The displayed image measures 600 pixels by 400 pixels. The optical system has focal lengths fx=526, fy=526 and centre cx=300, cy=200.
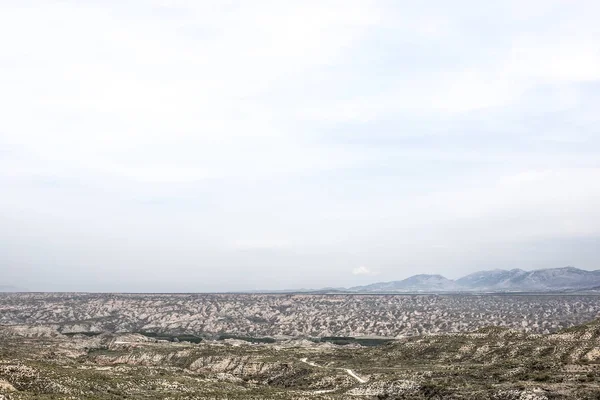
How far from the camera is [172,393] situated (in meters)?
60.4

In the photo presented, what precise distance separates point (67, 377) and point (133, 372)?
17.6 metres

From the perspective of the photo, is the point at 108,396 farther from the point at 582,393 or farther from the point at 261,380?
the point at 582,393

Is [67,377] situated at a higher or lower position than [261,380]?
higher

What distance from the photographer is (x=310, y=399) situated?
6006cm

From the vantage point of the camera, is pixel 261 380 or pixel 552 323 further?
pixel 552 323

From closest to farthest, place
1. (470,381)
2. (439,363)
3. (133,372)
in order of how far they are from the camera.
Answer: (470,381) < (133,372) < (439,363)

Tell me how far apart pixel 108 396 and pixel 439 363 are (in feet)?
182

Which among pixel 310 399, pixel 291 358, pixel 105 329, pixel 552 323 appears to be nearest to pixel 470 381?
pixel 310 399

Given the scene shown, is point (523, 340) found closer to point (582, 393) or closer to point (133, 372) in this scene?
point (582, 393)

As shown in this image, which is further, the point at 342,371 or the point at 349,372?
the point at 342,371

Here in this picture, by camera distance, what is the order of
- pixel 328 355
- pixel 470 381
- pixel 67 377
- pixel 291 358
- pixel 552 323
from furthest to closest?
pixel 552 323
pixel 328 355
pixel 291 358
pixel 470 381
pixel 67 377

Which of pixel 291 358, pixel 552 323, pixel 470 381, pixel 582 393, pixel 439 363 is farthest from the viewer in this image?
pixel 552 323

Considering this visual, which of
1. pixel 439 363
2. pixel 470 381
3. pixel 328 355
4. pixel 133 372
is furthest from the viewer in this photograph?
pixel 328 355

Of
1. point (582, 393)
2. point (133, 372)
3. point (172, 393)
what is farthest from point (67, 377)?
point (582, 393)
